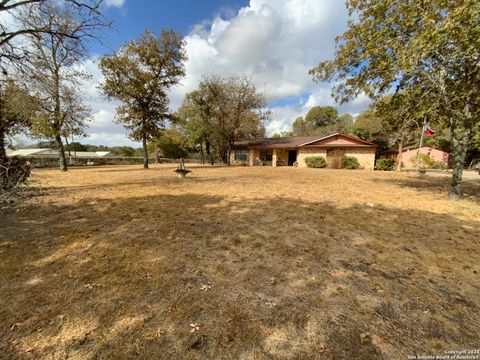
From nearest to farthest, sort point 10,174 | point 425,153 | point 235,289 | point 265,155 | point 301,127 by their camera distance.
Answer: point 235,289 → point 10,174 → point 265,155 → point 425,153 → point 301,127

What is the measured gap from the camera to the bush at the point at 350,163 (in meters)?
24.4

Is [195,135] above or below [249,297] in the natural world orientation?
above

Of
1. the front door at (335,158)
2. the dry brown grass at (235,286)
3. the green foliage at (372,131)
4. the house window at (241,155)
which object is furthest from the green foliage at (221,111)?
the dry brown grass at (235,286)

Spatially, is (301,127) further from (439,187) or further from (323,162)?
(439,187)

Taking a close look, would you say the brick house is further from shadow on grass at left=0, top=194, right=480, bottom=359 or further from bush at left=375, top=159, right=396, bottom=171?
shadow on grass at left=0, top=194, right=480, bottom=359

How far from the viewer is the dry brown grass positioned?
190 centimetres

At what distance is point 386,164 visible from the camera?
78.9ft

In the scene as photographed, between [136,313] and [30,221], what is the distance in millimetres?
4489

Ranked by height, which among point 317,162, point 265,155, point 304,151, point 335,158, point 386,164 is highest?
point 304,151

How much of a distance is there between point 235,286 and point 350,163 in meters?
25.1

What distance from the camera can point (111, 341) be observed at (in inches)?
74.2

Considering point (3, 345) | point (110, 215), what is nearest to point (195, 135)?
point (110, 215)

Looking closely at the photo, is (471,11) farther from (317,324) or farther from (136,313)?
(136,313)

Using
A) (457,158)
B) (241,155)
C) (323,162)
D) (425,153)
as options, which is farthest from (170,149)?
(457,158)
